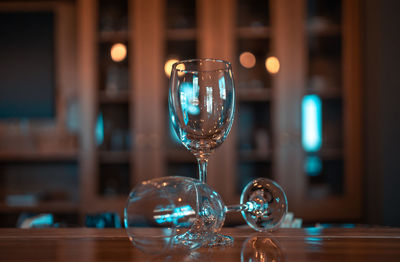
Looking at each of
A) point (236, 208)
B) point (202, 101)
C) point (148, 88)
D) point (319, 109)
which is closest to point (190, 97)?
point (202, 101)

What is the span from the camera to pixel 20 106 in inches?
106

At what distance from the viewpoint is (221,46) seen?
7.77ft

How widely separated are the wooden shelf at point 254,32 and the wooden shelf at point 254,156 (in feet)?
2.14

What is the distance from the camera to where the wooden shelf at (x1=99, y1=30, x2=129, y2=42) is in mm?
2436

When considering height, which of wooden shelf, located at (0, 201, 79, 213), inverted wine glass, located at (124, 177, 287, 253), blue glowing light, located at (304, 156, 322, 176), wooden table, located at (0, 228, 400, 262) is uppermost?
inverted wine glass, located at (124, 177, 287, 253)

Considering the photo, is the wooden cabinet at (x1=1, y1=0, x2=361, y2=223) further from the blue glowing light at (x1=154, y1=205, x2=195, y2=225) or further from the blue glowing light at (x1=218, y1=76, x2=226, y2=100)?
the blue glowing light at (x1=154, y1=205, x2=195, y2=225)

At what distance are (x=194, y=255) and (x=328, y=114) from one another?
2192mm

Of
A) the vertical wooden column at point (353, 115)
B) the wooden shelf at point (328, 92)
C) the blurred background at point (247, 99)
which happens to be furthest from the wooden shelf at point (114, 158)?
the vertical wooden column at point (353, 115)

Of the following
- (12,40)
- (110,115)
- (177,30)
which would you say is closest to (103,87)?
(110,115)

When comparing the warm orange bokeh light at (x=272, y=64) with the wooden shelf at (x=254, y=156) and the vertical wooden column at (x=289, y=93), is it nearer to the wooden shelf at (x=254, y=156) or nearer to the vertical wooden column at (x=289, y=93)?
the vertical wooden column at (x=289, y=93)

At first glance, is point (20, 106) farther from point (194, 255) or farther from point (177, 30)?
point (194, 255)

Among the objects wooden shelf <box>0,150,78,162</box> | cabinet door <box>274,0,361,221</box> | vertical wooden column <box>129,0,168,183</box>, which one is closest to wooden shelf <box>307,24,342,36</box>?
cabinet door <box>274,0,361,221</box>

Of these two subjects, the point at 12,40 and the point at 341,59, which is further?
the point at 12,40

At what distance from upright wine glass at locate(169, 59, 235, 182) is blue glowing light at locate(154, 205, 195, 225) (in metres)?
0.14
